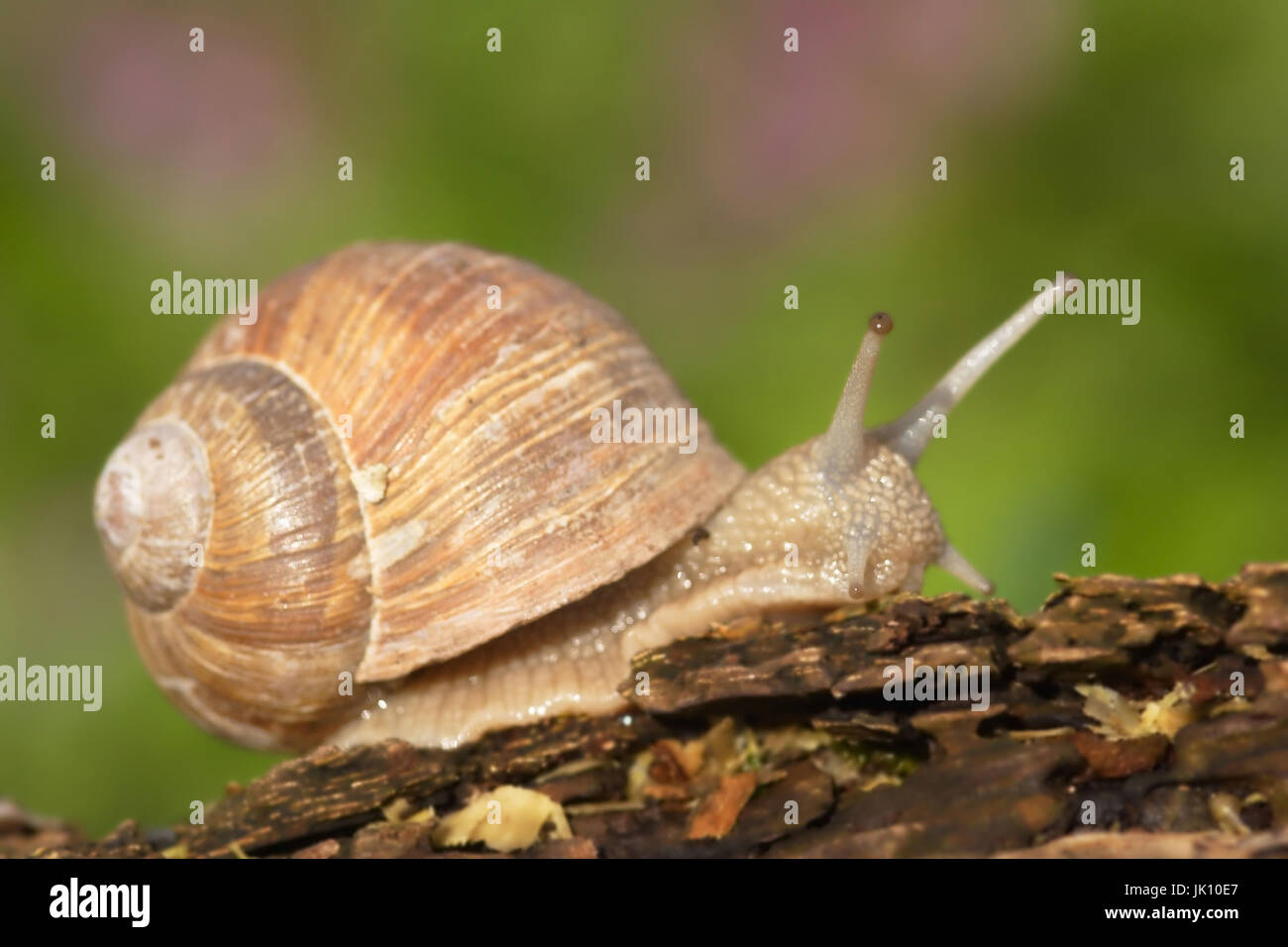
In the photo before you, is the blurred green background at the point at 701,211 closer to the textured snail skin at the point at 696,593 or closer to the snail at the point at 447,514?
the textured snail skin at the point at 696,593

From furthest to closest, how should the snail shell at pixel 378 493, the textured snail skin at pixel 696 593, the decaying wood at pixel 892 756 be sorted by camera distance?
the textured snail skin at pixel 696 593, the snail shell at pixel 378 493, the decaying wood at pixel 892 756

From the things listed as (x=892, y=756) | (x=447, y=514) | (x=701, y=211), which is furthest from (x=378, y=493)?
(x=701, y=211)

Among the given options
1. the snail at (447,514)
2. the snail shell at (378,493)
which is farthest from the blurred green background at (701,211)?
the snail shell at (378,493)

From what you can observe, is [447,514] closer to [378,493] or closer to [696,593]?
[378,493]

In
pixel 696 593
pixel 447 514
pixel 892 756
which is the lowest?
pixel 892 756

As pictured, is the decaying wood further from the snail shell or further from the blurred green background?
the blurred green background
